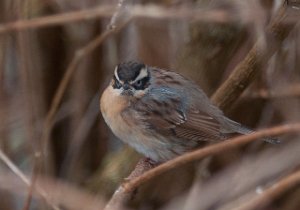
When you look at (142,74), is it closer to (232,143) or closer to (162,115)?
(162,115)

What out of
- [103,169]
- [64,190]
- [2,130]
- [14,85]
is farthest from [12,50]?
[64,190]

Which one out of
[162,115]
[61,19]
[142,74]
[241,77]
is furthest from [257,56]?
[61,19]

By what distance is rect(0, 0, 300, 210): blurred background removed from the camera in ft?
12.1

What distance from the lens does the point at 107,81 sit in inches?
186

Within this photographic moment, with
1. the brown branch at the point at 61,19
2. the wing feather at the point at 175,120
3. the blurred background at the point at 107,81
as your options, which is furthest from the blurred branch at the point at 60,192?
the brown branch at the point at 61,19

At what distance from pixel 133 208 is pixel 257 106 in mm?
963

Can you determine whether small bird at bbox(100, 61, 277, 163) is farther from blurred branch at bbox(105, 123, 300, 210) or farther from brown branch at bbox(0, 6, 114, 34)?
blurred branch at bbox(105, 123, 300, 210)

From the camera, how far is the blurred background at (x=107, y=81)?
368cm

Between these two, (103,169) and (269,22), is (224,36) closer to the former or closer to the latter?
(269,22)

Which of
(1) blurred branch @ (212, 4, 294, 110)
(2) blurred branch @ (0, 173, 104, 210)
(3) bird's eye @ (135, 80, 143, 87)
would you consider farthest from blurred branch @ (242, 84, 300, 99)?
(2) blurred branch @ (0, 173, 104, 210)

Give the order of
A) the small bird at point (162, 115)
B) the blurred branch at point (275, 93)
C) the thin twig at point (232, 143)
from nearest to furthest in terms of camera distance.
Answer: the thin twig at point (232, 143)
the small bird at point (162, 115)
the blurred branch at point (275, 93)

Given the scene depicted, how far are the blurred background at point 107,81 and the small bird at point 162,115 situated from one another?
0.16 metres

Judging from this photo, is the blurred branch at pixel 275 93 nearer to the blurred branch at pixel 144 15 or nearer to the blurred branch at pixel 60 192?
the blurred branch at pixel 144 15

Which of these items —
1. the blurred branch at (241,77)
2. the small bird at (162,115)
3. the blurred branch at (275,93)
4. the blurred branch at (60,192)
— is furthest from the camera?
the blurred branch at (275,93)
